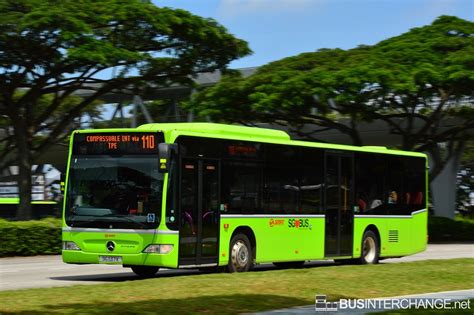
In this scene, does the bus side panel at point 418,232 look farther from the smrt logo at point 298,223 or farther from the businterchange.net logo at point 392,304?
the businterchange.net logo at point 392,304

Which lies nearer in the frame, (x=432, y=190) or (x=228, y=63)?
(x=228, y=63)

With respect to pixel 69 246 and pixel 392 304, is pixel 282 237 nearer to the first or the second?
pixel 69 246

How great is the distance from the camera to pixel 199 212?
18891 mm

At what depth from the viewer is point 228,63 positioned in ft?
128

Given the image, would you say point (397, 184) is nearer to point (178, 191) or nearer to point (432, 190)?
point (178, 191)

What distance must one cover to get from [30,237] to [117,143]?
37.3ft

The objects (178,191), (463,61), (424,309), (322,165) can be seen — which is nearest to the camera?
(424,309)

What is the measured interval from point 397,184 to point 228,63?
1474 centimetres

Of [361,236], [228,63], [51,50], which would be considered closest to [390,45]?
[228,63]

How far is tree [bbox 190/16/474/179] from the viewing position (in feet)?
127

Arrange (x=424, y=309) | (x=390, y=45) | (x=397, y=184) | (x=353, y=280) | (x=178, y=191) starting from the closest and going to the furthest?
(x=424, y=309), (x=353, y=280), (x=178, y=191), (x=397, y=184), (x=390, y=45)

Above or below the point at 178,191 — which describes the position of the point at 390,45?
above

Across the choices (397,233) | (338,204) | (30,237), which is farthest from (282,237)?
(30,237)

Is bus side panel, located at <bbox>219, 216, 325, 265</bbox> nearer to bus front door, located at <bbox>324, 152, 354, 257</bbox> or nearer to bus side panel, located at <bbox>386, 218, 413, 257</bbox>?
bus front door, located at <bbox>324, 152, 354, 257</bbox>
